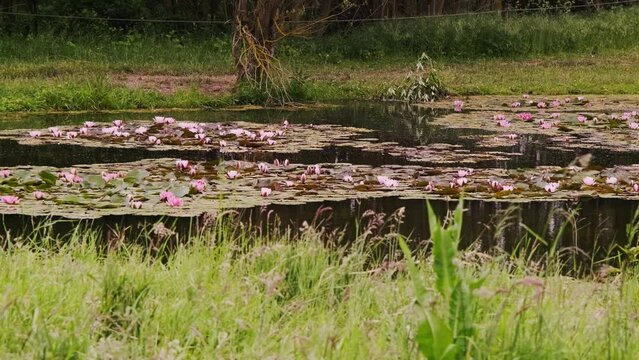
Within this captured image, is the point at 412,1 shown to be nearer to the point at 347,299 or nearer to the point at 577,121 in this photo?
the point at 577,121

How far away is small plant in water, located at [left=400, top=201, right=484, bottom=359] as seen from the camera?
279cm

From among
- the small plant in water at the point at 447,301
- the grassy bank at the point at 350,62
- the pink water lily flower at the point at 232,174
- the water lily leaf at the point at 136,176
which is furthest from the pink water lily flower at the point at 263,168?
the grassy bank at the point at 350,62

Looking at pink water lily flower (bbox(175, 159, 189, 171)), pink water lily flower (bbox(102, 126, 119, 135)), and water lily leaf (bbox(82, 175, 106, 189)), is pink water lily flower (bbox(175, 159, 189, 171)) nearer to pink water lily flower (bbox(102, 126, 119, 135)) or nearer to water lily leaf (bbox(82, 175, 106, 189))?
water lily leaf (bbox(82, 175, 106, 189))

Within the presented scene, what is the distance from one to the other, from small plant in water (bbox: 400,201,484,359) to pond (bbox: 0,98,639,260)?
131cm

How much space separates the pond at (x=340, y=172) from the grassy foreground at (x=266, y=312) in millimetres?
487

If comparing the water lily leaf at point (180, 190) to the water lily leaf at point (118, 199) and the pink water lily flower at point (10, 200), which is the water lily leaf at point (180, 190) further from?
the pink water lily flower at point (10, 200)

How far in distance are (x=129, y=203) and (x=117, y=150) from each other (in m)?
2.92

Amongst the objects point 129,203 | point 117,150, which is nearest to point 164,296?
point 129,203

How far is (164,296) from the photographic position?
376 centimetres

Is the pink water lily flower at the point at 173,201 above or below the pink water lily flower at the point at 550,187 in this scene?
above

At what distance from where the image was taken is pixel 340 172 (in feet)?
25.6

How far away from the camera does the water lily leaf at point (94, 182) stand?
23.0 ft

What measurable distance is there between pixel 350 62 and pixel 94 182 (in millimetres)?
14165

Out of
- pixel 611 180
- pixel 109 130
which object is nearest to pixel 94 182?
pixel 109 130
